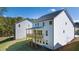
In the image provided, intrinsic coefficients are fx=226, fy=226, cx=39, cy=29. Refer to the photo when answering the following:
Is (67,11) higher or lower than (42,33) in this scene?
higher

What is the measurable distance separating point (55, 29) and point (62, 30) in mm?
101

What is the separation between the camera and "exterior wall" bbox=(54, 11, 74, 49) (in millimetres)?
3137


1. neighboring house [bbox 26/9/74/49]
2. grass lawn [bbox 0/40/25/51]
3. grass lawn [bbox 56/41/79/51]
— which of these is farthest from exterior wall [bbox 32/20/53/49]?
grass lawn [bbox 0/40/25/51]

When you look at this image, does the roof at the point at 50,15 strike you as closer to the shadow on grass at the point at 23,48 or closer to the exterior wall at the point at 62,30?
the exterior wall at the point at 62,30

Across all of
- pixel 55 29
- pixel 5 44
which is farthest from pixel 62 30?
pixel 5 44

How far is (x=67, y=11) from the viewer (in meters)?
3.14

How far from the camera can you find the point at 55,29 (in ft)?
10.3

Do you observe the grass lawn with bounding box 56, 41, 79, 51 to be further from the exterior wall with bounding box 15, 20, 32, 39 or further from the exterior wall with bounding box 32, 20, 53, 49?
the exterior wall with bounding box 15, 20, 32, 39

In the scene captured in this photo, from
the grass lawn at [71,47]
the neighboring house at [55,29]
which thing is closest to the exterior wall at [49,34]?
the neighboring house at [55,29]

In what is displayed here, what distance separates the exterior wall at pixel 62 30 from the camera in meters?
3.14

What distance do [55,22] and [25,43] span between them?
53 cm
